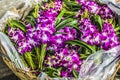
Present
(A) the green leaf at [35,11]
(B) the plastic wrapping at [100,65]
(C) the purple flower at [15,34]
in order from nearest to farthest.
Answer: (B) the plastic wrapping at [100,65], (C) the purple flower at [15,34], (A) the green leaf at [35,11]

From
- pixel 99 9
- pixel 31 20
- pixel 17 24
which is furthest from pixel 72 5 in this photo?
pixel 17 24

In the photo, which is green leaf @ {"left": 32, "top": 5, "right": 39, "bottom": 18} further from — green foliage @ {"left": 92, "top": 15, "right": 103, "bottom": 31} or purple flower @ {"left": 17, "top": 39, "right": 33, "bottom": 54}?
green foliage @ {"left": 92, "top": 15, "right": 103, "bottom": 31}

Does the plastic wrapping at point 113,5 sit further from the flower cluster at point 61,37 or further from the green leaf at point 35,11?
the green leaf at point 35,11

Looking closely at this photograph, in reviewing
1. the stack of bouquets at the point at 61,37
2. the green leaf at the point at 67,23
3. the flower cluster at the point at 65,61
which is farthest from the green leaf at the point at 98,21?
the flower cluster at the point at 65,61

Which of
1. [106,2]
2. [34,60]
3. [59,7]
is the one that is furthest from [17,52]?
[106,2]

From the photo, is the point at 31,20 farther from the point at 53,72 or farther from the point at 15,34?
the point at 53,72

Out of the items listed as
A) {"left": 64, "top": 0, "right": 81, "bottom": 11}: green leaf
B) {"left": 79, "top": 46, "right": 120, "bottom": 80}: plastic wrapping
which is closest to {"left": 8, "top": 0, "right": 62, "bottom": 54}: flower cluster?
{"left": 64, "top": 0, "right": 81, "bottom": 11}: green leaf

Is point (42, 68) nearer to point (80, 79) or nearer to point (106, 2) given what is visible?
point (80, 79)

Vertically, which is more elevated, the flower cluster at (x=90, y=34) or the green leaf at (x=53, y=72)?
the flower cluster at (x=90, y=34)
